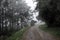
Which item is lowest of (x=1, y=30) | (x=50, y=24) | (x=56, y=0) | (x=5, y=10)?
(x=1, y=30)

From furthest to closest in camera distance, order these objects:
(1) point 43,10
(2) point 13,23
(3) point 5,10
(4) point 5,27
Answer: (2) point 13,23 → (4) point 5,27 → (3) point 5,10 → (1) point 43,10

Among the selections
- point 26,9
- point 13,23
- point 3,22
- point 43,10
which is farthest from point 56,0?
point 26,9

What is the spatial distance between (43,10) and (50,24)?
5.95 m

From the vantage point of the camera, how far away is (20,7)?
56.1 m

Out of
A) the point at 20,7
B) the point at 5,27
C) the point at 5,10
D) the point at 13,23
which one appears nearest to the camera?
the point at 5,10

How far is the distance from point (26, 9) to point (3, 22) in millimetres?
18233

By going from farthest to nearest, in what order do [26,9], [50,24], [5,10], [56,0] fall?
[26,9] < [5,10] < [50,24] < [56,0]

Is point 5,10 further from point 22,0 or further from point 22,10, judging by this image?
point 22,0

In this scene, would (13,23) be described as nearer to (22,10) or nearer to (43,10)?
(22,10)

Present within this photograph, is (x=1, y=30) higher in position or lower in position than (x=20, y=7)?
lower

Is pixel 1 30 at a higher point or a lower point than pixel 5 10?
lower

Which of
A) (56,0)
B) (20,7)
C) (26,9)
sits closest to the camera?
(56,0)

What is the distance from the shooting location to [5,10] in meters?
42.5

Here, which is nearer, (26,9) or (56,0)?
(56,0)
